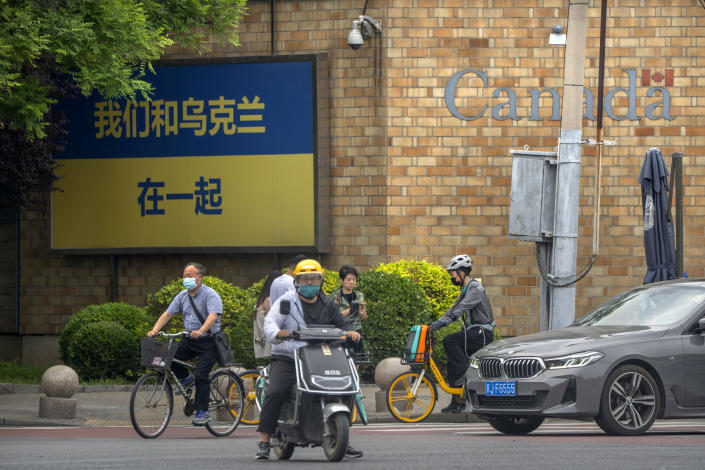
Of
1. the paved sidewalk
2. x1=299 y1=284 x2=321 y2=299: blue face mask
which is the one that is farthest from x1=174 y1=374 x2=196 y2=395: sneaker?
x1=299 y1=284 x2=321 y2=299: blue face mask

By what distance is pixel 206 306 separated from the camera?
12820 millimetres

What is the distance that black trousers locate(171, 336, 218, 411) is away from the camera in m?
12.5

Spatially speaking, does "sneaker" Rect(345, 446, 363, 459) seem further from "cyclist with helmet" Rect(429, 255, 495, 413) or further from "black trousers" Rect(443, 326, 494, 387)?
"black trousers" Rect(443, 326, 494, 387)

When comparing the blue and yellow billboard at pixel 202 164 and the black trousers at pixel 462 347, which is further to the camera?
the blue and yellow billboard at pixel 202 164

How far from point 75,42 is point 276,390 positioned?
280 inches

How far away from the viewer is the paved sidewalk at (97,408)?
47.4 ft

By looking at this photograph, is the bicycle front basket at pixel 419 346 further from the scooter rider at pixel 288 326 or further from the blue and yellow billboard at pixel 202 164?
the blue and yellow billboard at pixel 202 164

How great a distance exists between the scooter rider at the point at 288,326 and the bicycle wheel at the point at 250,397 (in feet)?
9.67

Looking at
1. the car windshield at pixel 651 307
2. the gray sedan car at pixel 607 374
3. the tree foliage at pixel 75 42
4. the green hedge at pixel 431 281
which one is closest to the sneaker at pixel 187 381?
the gray sedan car at pixel 607 374

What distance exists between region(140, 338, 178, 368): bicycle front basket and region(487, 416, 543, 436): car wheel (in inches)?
127

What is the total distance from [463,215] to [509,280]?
4.02 ft

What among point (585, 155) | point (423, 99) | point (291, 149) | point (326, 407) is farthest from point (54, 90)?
point (326, 407)

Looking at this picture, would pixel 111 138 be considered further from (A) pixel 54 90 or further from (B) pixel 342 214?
(B) pixel 342 214

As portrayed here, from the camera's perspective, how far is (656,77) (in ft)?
63.0
